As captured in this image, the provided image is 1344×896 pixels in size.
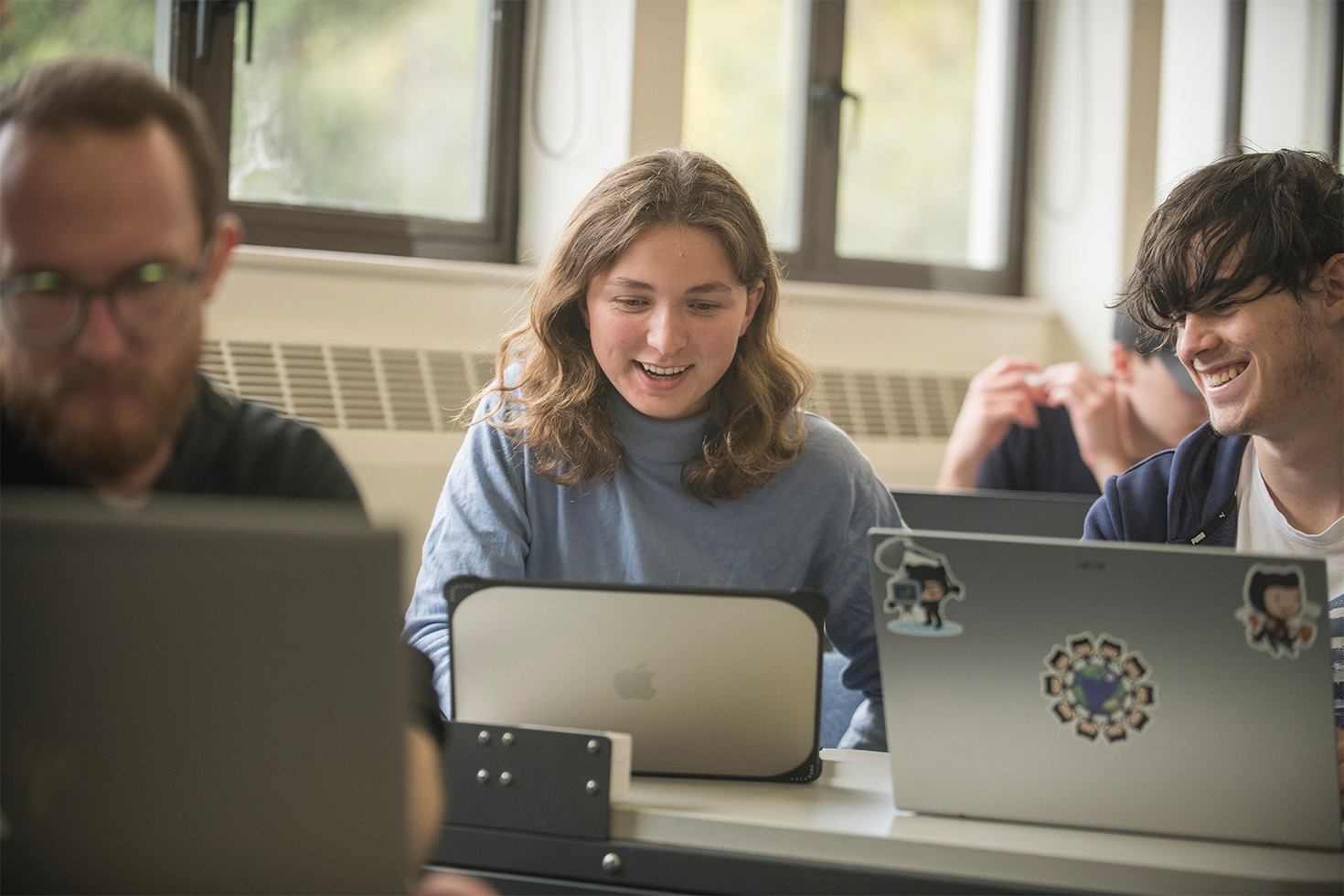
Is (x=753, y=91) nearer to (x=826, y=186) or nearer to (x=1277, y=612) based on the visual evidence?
(x=826, y=186)

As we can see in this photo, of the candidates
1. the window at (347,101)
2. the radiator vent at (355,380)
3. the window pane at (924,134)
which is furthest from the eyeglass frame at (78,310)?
the window pane at (924,134)

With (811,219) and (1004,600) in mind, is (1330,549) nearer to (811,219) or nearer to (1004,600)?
(1004,600)

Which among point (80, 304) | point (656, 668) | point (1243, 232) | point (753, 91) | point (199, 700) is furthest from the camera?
point (753, 91)

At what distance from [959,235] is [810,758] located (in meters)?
2.75

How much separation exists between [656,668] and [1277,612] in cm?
48

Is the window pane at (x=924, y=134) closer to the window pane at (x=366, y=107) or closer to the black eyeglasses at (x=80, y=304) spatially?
the window pane at (x=366, y=107)

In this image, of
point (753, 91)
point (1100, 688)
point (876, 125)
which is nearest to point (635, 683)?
point (1100, 688)

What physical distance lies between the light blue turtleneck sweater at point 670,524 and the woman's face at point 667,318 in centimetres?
6

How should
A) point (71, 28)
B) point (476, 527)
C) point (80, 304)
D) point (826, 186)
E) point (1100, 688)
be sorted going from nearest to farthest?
1. point (80, 304)
2. point (1100, 688)
3. point (476, 527)
4. point (71, 28)
5. point (826, 186)

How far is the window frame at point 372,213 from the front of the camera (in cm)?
250

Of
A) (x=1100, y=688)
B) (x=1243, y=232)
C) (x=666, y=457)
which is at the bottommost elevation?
(x=1100, y=688)

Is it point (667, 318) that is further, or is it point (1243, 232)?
point (667, 318)

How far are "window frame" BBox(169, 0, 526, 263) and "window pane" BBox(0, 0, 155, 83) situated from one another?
0.07 m

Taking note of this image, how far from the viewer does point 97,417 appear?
0.83 metres
